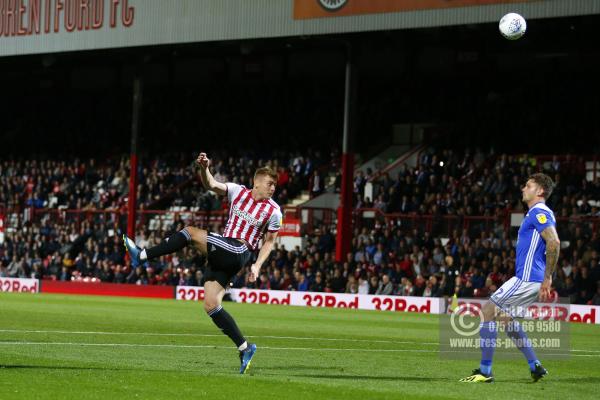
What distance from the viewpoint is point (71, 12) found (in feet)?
147

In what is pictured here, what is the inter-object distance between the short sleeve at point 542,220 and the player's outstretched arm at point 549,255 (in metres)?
0.05

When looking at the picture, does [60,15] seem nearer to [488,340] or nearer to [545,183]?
[545,183]

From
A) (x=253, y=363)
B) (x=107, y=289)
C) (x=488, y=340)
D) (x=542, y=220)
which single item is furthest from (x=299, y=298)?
(x=542, y=220)

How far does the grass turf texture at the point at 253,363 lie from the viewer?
432 inches

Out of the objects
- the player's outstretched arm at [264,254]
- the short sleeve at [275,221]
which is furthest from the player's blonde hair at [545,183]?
the player's outstretched arm at [264,254]

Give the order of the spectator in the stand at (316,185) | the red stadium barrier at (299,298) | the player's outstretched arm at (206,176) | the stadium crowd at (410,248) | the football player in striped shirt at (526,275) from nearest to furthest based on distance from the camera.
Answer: the football player in striped shirt at (526,275), the player's outstretched arm at (206,176), the red stadium barrier at (299,298), the stadium crowd at (410,248), the spectator in the stand at (316,185)

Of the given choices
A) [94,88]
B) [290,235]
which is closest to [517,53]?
[290,235]

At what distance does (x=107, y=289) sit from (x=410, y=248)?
11.7m

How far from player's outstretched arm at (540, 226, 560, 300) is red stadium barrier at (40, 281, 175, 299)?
27935mm

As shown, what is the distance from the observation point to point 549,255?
1177 cm

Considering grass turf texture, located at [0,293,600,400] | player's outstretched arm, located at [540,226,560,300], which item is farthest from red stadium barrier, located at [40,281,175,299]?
player's outstretched arm, located at [540,226,560,300]

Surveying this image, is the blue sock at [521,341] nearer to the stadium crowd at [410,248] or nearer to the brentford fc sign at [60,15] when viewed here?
the stadium crowd at [410,248]

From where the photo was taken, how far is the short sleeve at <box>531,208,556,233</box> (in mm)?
11914

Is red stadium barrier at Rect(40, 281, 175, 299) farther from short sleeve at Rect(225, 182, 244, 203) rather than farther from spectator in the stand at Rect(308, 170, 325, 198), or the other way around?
A: short sleeve at Rect(225, 182, 244, 203)
